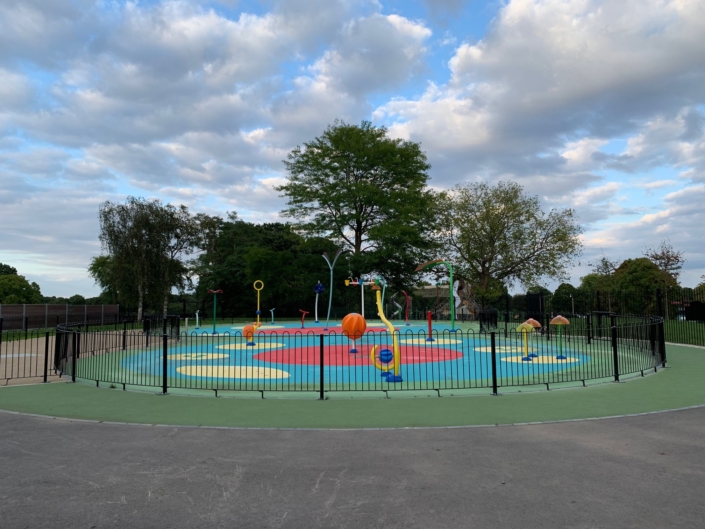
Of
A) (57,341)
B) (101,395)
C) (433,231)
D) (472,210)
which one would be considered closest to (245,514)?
(101,395)

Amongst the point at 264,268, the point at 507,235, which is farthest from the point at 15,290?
the point at 507,235

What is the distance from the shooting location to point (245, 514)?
183 inches

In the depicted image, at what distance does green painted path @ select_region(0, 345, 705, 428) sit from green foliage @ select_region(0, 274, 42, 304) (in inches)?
3091

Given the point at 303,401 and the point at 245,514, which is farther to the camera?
the point at 303,401

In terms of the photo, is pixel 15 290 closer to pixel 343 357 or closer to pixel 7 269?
pixel 7 269

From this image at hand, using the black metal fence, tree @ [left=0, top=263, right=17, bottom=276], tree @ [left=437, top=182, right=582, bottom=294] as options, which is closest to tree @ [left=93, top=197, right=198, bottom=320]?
the black metal fence

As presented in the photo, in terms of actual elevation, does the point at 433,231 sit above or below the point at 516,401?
above

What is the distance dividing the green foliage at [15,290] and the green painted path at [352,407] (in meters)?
78.5

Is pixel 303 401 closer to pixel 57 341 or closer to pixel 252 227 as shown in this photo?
pixel 57 341

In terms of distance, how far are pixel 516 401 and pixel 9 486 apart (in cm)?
844

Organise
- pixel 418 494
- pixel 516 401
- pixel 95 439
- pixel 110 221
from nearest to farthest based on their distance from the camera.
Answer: pixel 418 494
pixel 95 439
pixel 516 401
pixel 110 221

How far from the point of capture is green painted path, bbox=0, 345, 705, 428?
8.46 m

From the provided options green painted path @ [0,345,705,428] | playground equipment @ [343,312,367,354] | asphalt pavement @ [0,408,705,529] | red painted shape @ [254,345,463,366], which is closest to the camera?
asphalt pavement @ [0,408,705,529]

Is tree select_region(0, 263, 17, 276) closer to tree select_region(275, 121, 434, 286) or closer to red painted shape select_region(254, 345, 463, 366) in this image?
tree select_region(275, 121, 434, 286)
